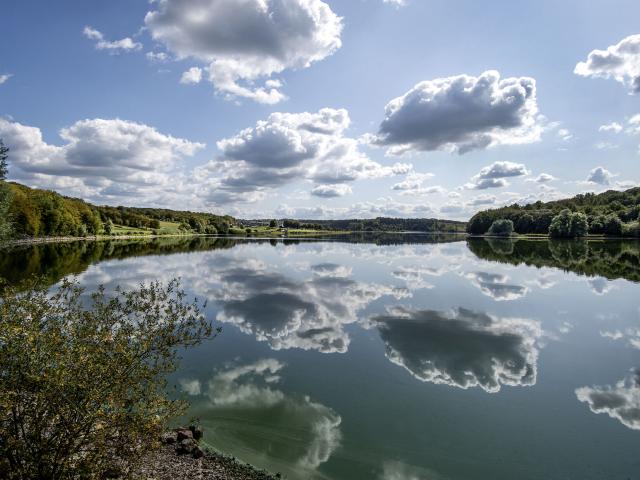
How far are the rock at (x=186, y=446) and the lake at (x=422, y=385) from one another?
108 centimetres

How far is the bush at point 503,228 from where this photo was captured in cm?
18688

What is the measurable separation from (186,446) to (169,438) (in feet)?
2.09

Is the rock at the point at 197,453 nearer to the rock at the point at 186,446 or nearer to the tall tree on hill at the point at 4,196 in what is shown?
the rock at the point at 186,446

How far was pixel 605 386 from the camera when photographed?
16.1 metres

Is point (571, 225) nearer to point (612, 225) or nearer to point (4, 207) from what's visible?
point (612, 225)

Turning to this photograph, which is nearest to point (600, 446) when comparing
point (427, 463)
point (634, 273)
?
point (427, 463)

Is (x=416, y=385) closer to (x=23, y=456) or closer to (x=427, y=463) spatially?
(x=427, y=463)

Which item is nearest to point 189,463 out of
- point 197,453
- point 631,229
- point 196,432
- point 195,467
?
point 195,467

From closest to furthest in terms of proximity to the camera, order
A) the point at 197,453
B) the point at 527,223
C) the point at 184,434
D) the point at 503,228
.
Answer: the point at 197,453, the point at 184,434, the point at 503,228, the point at 527,223

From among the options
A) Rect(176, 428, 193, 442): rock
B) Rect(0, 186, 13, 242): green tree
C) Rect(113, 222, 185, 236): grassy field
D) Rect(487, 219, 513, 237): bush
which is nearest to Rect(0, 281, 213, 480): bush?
Rect(176, 428, 193, 442): rock

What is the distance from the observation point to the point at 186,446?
1091cm

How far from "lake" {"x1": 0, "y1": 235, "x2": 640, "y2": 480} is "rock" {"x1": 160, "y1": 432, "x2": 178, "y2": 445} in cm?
127

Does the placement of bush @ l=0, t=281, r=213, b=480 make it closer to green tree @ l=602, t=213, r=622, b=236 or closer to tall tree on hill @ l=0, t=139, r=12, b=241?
tall tree on hill @ l=0, t=139, r=12, b=241

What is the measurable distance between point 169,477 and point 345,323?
17169mm
